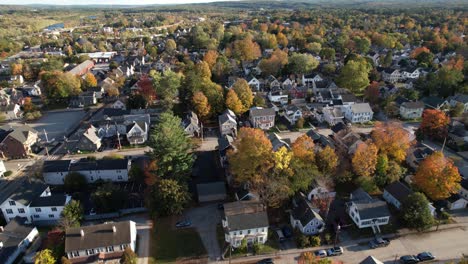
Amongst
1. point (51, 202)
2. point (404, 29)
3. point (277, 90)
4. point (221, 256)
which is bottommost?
point (221, 256)

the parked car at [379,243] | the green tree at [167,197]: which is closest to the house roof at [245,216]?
the green tree at [167,197]

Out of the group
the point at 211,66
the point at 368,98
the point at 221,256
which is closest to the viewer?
the point at 221,256

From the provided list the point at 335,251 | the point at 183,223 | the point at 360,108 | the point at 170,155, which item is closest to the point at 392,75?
the point at 360,108

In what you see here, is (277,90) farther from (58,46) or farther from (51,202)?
(58,46)

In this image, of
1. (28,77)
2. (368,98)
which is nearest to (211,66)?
(368,98)

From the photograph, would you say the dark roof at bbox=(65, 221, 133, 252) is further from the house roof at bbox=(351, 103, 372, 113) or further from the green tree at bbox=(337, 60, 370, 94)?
the green tree at bbox=(337, 60, 370, 94)

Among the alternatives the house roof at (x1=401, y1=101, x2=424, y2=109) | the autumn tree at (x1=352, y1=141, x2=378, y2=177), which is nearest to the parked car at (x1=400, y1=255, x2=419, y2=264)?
the autumn tree at (x1=352, y1=141, x2=378, y2=177)
